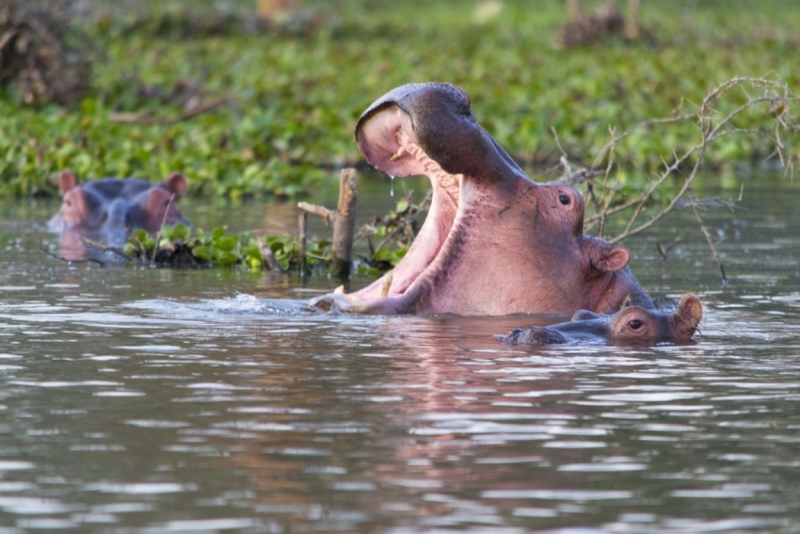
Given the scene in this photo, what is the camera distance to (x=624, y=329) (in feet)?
20.9

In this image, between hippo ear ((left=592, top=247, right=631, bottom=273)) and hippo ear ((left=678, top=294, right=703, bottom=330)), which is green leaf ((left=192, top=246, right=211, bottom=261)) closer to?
hippo ear ((left=592, top=247, right=631, bottom=273))

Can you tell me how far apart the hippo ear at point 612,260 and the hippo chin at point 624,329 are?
195 millimetres

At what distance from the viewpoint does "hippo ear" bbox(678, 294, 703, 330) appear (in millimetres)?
6410

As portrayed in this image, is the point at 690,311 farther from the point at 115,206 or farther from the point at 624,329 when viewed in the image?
the point at 115,206

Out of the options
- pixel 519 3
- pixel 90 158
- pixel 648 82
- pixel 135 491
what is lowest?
pixel 135 491

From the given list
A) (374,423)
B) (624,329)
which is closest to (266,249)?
(624,329)

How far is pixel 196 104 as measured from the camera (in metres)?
19.6

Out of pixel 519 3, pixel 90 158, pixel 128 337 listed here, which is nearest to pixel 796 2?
pixel 519 3

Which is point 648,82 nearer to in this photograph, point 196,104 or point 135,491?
point 196,104

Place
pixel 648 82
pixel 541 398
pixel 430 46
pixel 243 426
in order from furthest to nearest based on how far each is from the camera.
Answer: pixel 430 46 < pixel 648 82 < pixel 541 398 < pixel 243 426

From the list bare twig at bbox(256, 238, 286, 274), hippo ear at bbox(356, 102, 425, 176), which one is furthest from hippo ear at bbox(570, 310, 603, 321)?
bare twig at bbox(256, 238, 286, 274)

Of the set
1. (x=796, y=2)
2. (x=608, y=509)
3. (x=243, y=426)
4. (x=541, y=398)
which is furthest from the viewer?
(x=796, y=2)

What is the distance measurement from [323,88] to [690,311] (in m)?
15.6

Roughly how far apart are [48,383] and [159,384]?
36 cm
